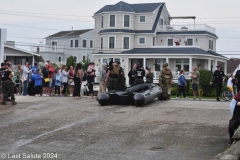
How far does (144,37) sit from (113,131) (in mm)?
47440

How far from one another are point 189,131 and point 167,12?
54458mm

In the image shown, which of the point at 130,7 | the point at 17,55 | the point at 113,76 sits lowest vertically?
the point at 113,76

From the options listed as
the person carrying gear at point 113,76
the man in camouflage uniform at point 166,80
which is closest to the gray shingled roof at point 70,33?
the man in camouflage uniform at point 166,80

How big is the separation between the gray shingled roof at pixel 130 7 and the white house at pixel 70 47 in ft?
54.1

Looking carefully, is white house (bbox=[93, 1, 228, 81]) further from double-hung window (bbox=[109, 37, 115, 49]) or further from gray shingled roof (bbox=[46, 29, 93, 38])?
gray shingled roof (bbox=[46, 29, 93, 38])

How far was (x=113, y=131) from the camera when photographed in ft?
46.8

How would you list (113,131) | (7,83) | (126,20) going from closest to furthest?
(113,131) → (7,83) → (126,20)

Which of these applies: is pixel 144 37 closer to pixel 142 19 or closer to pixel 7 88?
pixel 142 19

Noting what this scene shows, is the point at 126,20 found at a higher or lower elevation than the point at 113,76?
higher

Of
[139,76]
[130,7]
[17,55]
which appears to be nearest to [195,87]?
[139,76]

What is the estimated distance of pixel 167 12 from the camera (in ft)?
220

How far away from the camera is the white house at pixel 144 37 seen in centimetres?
5941

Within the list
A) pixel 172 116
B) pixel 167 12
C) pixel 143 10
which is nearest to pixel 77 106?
pixel 172 116

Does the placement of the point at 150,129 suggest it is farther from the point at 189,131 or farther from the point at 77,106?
the point at 77,106
